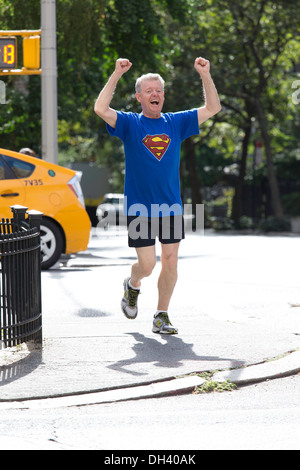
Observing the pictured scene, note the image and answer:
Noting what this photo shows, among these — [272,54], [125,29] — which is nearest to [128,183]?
[125,29]

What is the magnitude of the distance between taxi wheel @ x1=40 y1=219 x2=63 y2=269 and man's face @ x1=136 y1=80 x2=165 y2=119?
16.2ft

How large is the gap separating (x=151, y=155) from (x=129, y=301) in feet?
4.30

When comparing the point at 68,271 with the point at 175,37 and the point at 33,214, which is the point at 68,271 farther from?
the point at 175,37

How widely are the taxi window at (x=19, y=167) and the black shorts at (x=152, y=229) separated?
4885 mm

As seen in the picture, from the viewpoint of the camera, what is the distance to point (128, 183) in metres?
6.45

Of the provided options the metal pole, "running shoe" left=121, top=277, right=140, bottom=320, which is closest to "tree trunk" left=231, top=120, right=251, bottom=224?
the metal pole

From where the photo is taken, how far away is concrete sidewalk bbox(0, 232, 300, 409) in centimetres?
516

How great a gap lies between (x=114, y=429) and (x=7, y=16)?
15.2 m

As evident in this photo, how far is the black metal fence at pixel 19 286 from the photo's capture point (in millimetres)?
5820

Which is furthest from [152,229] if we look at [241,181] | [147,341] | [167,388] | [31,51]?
[241,181]

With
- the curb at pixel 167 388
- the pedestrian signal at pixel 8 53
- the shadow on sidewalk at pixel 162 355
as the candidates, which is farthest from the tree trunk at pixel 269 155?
the curb at pixel 167 388

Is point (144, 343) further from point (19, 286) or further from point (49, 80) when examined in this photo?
point (49, 80)

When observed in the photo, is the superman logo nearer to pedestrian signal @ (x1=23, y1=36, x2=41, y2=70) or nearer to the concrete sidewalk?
the concrete sidewalk

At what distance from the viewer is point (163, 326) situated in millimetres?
6727
